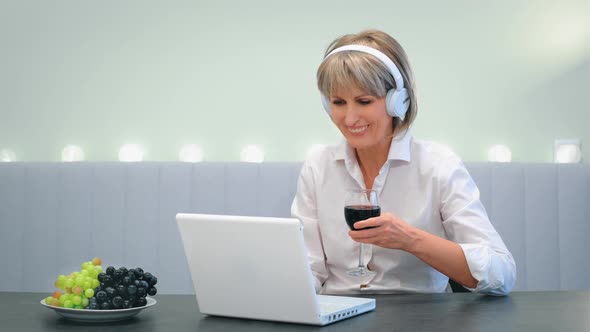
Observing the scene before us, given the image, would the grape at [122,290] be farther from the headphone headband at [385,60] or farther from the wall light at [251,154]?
the wall light at [251,154]

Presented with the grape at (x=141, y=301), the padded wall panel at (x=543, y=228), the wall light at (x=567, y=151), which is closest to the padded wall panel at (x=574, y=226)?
the padded wall panel at (x=543, y=228)

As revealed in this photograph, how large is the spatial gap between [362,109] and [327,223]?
0.37m

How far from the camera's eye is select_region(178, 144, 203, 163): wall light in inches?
127

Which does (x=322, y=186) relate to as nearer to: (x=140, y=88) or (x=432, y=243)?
(x=432, y=243)

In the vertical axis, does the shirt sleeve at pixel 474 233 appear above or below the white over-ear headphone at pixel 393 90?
below

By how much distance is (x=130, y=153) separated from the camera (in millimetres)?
3244

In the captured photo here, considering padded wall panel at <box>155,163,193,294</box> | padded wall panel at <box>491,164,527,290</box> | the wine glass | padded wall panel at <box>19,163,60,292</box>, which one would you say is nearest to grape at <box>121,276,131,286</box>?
the wine glass

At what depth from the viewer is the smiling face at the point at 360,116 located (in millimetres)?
2010

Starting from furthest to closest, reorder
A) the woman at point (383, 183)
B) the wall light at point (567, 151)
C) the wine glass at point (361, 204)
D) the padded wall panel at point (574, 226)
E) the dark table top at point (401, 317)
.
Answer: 1. the wall light at point (567, 151)
2. the padded wall panel at point (574, 226)
3. the woman at point (383, 183)
4. the wine glass at point (361, 204)
5. the dark table top at point (401, 317)

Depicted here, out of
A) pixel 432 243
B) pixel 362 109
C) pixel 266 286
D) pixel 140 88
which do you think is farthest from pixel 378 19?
pixel 266 286

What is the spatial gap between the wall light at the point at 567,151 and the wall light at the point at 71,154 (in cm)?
214

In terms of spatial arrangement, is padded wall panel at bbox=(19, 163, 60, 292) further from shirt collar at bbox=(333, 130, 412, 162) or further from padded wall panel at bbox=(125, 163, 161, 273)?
shirt collar at bbox=(333, 130, 412, 162)

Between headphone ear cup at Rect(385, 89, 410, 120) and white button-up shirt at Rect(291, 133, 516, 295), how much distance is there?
12 cm

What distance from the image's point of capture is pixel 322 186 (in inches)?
86.7
